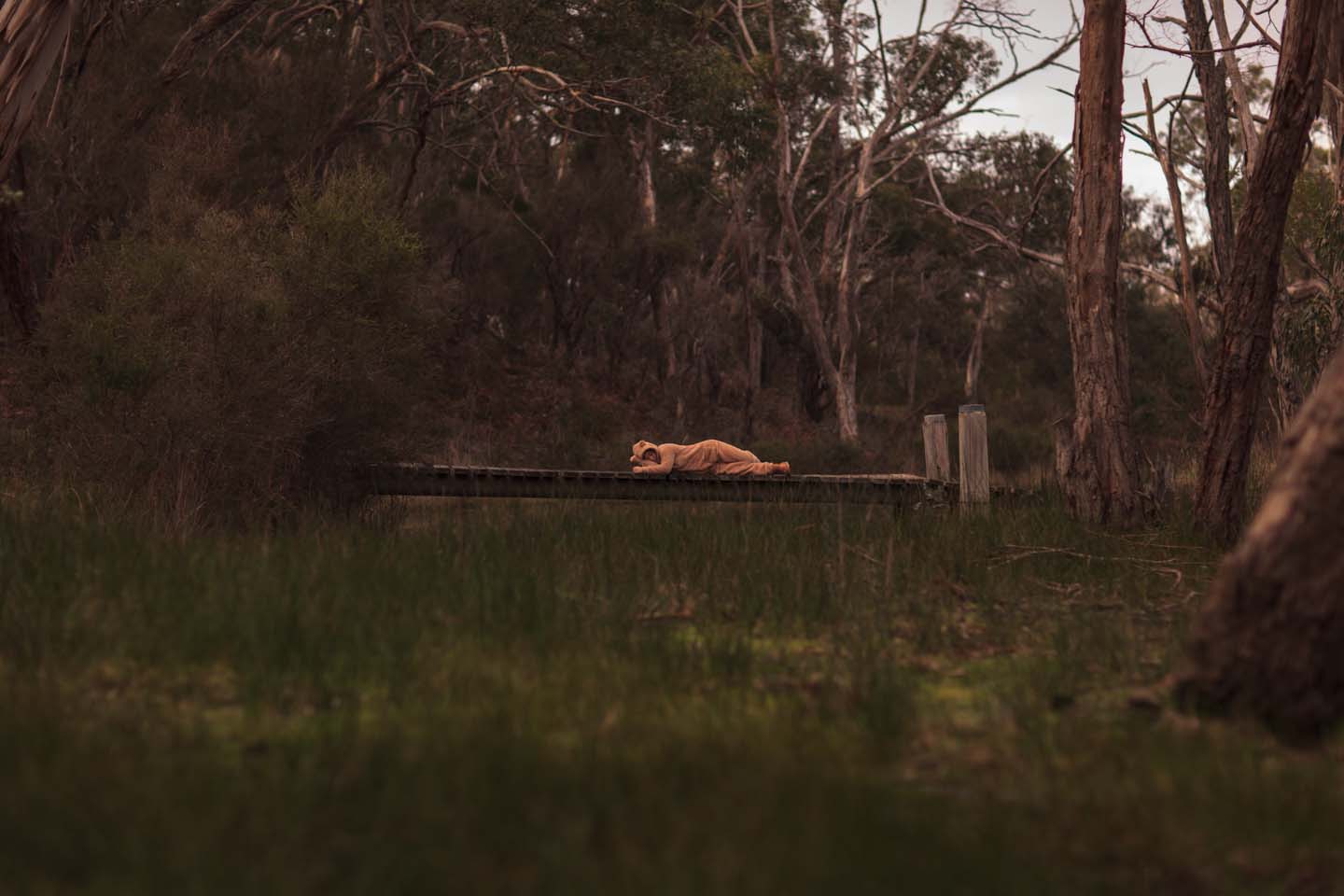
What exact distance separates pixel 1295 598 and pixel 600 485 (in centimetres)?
707

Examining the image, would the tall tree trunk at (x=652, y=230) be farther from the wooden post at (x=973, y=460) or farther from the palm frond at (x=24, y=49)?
the palm frond at (x=24, y=49)

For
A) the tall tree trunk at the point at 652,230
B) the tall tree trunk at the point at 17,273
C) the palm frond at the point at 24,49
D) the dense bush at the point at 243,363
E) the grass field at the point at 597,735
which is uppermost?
the tall tree trunk at the point at 652,230

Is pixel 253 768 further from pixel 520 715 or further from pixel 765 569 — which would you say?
pixel 765 569

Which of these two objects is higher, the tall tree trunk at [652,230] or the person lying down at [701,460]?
the tall tree trunk at [652,230]

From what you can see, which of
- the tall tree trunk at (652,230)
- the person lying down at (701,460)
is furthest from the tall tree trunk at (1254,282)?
the tall tree trunk at (652,230)

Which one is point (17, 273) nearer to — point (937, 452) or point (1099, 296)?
point (937, 452)

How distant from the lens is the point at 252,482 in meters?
9.12

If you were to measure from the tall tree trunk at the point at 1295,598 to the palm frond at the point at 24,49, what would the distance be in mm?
5451

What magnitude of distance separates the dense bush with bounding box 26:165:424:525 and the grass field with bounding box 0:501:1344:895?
8.99ft

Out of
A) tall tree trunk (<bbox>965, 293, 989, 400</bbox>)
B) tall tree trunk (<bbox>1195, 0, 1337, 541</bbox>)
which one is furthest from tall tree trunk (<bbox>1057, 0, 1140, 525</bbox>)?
tall tree trunk (<bbox>965, 293, 989, 400</bbox>)

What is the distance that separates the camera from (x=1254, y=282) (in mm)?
7777

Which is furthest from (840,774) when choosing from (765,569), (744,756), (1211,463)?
(1211,463)

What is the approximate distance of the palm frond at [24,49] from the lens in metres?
5.82

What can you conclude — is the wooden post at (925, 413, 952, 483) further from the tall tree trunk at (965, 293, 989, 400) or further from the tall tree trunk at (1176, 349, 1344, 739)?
the tall tree trunk at (965, 293, 989, 400)
